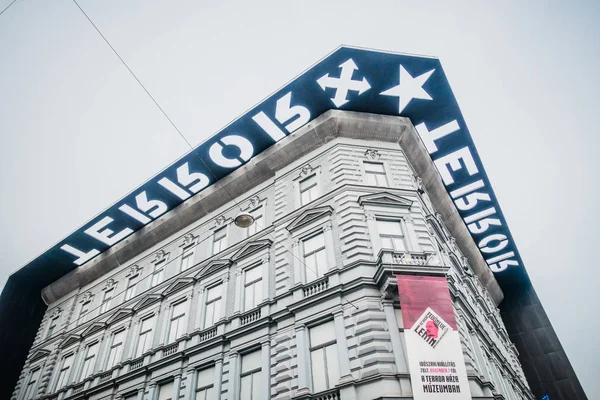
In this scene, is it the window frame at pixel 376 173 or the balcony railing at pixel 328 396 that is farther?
the window frame at pixel 376 173

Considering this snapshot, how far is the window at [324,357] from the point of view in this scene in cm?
1443

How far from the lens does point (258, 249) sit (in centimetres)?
2083

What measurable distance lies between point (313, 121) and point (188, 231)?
11707 millimetres

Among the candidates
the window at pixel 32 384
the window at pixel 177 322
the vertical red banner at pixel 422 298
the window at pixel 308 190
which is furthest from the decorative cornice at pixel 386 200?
the window at pixel 32 384

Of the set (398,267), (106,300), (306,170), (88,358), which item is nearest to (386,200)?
(398,267)

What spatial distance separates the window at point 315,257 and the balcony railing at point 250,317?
119 inches

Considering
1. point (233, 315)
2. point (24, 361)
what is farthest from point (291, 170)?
point (24, 361)

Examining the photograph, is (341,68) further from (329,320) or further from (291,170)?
(329,320)

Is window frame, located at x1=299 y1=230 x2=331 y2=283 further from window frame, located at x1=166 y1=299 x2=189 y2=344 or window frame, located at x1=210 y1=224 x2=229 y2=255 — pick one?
window frame, located at x1=166 y1=299 x2=189 y2=344

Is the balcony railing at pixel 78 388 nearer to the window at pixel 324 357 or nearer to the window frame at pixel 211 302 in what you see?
the window frame at pixel 211 302

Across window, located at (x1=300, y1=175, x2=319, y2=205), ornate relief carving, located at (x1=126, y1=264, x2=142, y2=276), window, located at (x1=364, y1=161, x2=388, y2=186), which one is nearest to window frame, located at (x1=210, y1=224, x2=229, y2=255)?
window, located at (x1=300, y1=175, x2=319, y2=205)

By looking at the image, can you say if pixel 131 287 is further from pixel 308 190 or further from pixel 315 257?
pixel 315 257

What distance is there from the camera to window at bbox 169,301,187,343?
21.2m

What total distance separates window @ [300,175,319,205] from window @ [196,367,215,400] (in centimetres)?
977
